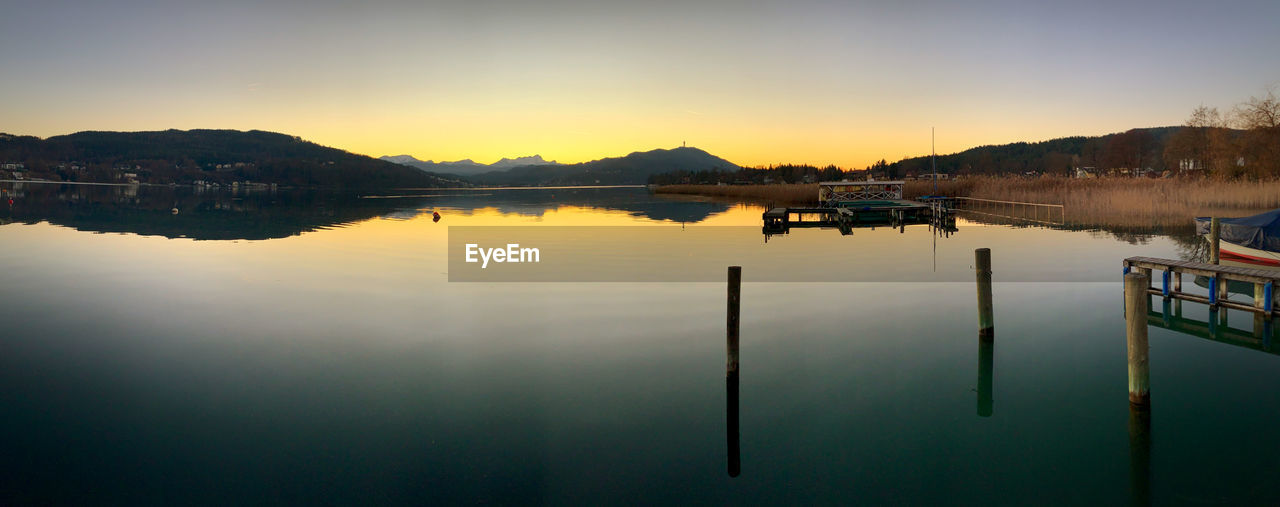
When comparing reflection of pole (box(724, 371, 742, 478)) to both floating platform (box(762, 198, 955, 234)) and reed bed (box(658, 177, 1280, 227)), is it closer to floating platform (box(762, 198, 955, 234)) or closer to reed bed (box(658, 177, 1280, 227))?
floating platform (box(762, 198, 955, 234))

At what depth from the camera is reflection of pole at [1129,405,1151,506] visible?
337 inches

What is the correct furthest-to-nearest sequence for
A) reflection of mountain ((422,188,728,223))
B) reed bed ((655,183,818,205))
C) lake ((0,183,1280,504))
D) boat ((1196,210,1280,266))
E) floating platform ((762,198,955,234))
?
reed bed ((655,183,818,205)) < reflection of mountain ((422,188,728,223)) < floating platform ((762,198,955,234)) < boat ((1196,210,1280,266)) < lake ((0,183,1280,504))

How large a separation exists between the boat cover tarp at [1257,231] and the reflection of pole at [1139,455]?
14174 millimetres

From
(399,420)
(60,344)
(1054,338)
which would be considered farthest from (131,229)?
(1054,338)

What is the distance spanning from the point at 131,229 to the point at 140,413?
145 ft

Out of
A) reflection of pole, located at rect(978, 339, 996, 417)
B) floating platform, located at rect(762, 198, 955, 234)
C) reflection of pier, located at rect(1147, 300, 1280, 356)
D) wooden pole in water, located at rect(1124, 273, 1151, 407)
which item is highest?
floating platform, located at rect(762, 198, 955, 234)

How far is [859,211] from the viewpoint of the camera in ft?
173

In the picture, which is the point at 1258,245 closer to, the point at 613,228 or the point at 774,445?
the point at 774,445

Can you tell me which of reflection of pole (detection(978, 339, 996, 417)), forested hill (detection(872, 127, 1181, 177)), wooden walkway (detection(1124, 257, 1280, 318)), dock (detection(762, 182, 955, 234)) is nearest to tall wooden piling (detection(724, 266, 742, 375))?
reflection of pole (detection(978, 339, 996, 417))

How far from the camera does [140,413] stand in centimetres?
1135

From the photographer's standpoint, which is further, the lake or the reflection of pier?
the reflection of pier
